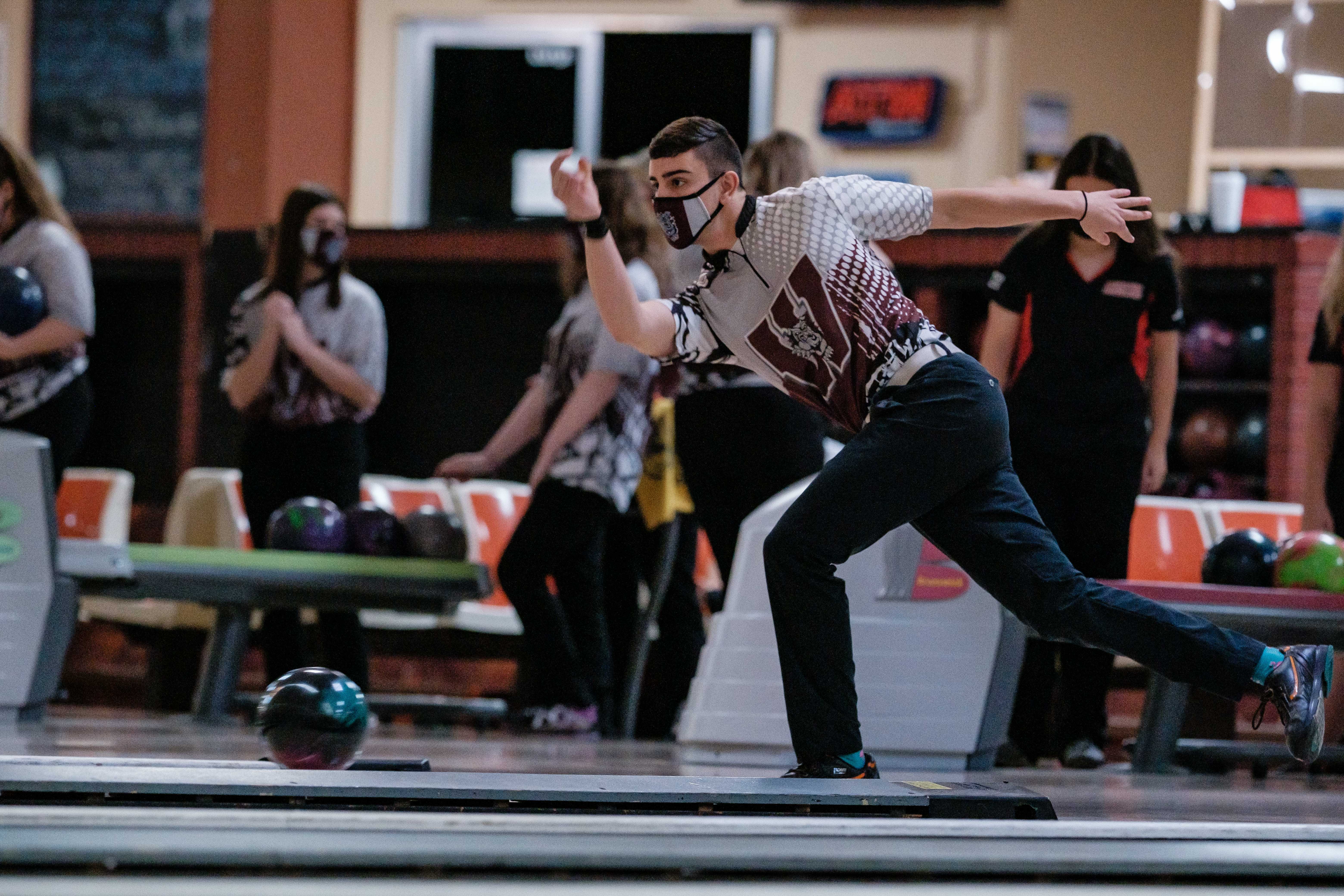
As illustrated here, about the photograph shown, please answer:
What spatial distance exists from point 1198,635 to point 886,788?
639 millimetres

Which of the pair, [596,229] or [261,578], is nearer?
[596,229]

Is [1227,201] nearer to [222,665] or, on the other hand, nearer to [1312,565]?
[1312,565]

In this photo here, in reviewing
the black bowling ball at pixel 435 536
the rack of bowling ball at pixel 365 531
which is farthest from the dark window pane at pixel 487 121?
the black bowling ball at pixel 435 536

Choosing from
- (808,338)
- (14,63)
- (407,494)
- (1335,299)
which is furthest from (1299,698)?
(14,63)

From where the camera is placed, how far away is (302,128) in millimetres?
10523

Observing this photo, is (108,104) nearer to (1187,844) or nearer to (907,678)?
(907,678)

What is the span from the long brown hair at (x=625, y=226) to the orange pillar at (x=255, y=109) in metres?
4.82

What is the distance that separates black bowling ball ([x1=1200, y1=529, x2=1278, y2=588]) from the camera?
4.59m

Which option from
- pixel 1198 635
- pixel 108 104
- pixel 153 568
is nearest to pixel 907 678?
pixel 1198 635

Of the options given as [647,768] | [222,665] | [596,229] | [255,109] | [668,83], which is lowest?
[222,665]

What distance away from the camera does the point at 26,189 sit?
5.11m

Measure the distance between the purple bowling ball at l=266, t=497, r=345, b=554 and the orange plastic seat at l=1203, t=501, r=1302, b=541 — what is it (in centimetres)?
341

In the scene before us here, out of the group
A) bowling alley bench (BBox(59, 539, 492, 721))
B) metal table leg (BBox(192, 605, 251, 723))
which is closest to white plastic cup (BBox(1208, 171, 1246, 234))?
bowling alley bench (BBox(59, 539, 492, 721))

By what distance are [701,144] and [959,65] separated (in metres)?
8.92
